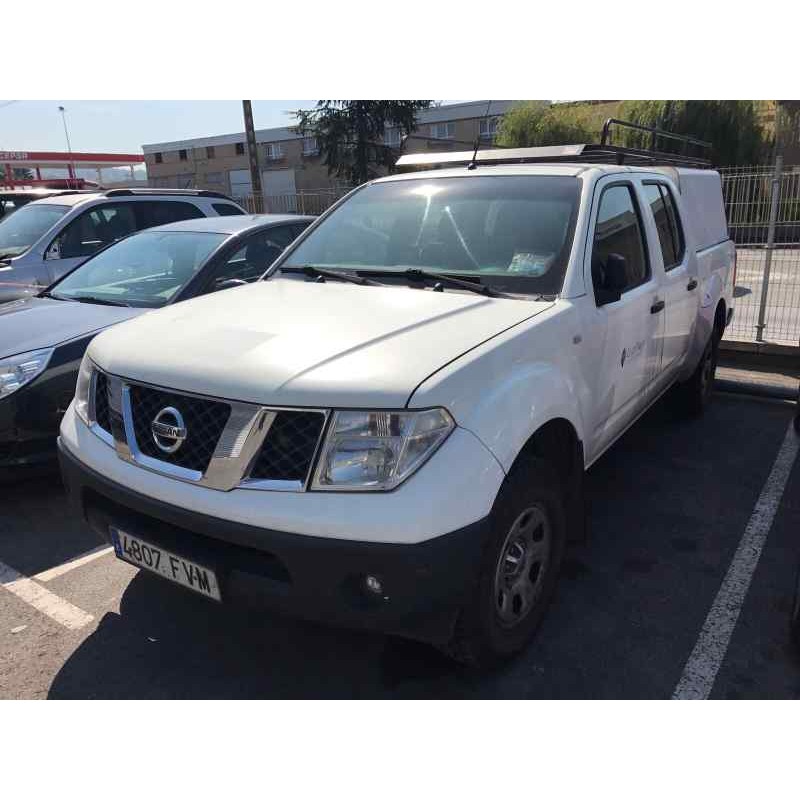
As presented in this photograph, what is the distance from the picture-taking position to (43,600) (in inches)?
131

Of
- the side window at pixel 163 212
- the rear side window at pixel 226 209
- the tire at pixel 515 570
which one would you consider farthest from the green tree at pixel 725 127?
the tire at pixel 515 570

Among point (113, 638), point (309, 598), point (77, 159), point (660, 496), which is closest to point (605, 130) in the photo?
point (660, 496)

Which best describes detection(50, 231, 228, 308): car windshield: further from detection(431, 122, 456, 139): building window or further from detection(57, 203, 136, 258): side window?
detection(431, 122, 456, 139): building window

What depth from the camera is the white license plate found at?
7.79 feet

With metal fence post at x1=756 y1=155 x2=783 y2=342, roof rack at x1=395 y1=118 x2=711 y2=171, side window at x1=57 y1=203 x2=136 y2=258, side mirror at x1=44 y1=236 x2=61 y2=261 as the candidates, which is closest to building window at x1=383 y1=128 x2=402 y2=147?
side window at x1=57 y1=203 x2=136 y2=258

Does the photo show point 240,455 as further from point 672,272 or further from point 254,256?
point 254,256

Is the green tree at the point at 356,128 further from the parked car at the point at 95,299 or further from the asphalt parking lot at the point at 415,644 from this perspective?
the asphalt parking lot at the point at 415,644

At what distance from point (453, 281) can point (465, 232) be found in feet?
1.25

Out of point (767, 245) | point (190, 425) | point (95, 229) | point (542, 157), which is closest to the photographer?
point (190, 425)

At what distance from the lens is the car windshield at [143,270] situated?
491 cm

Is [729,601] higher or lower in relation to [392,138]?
lower

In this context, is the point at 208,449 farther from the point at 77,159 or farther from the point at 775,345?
the point at 77,159

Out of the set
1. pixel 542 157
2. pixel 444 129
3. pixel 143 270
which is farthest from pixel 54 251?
pixel 444 129

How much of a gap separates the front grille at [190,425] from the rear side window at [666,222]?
302 centimetres
